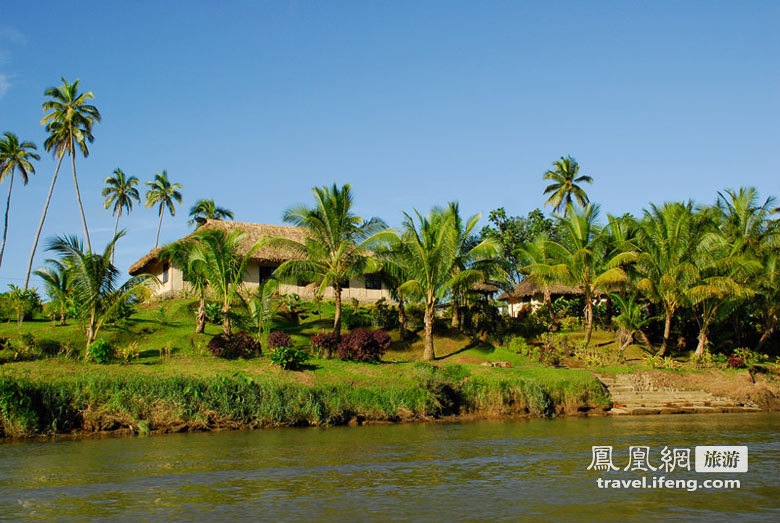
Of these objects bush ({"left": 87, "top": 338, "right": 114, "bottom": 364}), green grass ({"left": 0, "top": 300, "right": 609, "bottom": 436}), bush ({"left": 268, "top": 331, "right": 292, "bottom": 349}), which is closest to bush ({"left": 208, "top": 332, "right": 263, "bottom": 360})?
green grass ({"left": 0, "top": 300, "right": 609, "bottom": 436})

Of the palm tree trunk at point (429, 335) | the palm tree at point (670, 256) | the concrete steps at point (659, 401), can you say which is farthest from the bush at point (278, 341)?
the palm tree at point (670, 256)

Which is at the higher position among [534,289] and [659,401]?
[534,289]

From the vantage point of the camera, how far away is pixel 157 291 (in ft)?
105

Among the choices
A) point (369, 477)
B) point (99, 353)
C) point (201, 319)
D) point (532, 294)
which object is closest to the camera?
point (369, 477)

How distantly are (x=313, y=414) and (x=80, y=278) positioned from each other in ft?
29.1

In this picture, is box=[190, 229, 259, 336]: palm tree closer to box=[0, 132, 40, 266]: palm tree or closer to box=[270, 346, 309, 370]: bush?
box=[270, 346, 309, 370]: bush

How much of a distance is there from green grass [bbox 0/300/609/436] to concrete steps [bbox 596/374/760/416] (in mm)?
864

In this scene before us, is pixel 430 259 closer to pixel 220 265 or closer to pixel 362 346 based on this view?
pixel 362 346

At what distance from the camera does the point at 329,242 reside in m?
26.8

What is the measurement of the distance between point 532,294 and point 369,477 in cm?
2878

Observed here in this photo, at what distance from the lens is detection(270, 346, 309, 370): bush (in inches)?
814

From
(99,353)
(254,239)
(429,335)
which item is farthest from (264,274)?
(99,353)

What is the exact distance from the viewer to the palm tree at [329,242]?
26281 mm

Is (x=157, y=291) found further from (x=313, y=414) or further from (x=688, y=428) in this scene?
(x=688, y=428)
